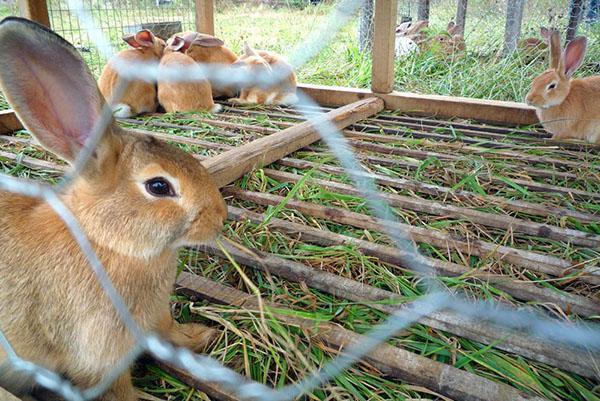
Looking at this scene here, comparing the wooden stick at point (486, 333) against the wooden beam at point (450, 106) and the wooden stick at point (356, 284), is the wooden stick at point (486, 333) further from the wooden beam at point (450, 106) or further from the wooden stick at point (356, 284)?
the wooden beam at point (450, 106)

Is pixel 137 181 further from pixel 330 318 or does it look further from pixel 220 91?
pixel 220 91

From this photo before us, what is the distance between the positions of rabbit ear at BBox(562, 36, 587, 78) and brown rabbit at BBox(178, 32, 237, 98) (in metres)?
2.00

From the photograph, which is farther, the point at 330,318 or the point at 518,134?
the point at 518,134

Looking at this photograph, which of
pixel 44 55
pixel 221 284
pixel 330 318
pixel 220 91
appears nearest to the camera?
pixel 44 55

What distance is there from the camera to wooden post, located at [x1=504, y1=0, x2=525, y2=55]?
4.17 metres

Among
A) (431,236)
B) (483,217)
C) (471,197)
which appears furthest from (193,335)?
(471,197)

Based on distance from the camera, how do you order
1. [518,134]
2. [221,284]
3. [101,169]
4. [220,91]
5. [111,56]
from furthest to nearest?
1. [220,91]
2. [111,56]
3. [518,134]
4. [221,284]
5. [101,169]

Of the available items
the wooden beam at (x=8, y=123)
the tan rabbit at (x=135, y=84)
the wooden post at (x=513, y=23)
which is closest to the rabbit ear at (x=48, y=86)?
the wooden beam at (x=8, y=123)

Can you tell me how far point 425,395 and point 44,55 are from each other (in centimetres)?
89

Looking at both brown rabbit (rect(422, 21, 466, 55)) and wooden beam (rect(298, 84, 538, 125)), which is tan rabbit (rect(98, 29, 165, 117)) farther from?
brown rabbit (rect(422, 21, 466, 55))

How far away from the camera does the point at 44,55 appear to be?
0.83 metres

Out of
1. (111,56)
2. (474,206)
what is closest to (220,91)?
(111,56)

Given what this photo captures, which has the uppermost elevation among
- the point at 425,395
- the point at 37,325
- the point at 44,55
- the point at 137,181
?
the point at 44,55

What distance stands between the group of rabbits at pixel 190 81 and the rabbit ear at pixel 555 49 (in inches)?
57.1
